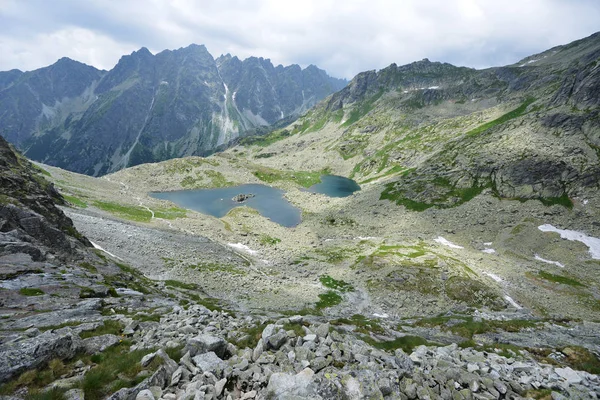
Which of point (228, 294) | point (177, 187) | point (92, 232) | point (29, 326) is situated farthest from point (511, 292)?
point (177, 187)

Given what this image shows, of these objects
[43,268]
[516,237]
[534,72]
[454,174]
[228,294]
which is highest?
[534,72]

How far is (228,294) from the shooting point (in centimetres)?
4309

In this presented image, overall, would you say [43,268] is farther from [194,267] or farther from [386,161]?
[386,161]

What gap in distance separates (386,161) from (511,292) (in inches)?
5090

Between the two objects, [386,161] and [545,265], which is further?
[386,161]

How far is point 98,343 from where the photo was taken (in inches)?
520

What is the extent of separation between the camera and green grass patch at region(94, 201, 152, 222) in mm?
74981

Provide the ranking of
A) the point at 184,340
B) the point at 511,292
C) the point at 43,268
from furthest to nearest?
the point at 511,292 → the point at 43,268 → the point at 184,340

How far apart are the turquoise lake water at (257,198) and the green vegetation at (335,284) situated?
139 ft

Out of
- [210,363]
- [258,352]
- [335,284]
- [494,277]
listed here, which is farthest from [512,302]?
[210,363]

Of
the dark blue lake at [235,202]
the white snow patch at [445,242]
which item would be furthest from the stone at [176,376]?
the dark blue lake at [235,202]

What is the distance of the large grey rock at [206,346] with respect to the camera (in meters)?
12.5

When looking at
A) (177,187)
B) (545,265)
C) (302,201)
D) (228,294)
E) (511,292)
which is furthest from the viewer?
(177,187)

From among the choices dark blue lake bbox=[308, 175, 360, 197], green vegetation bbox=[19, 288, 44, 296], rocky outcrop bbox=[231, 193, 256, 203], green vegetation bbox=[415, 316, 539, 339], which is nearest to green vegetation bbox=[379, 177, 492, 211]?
dark blue lake bbox=[308, 175, 360, 197]
